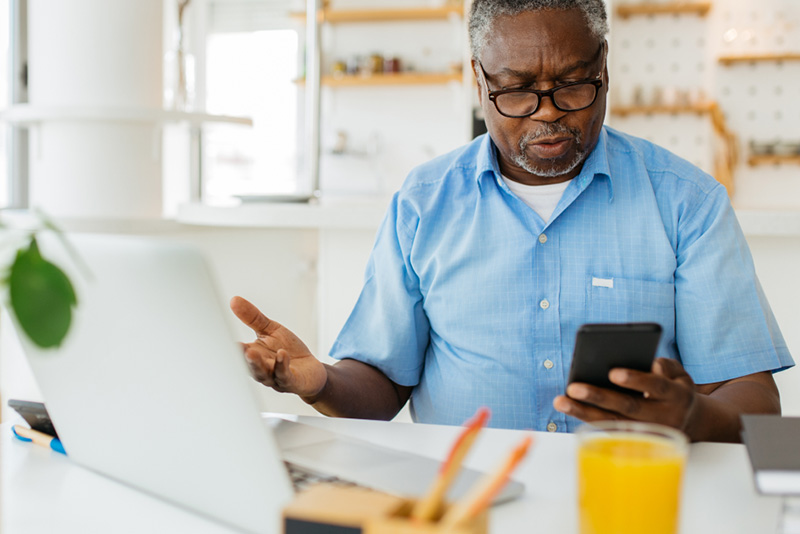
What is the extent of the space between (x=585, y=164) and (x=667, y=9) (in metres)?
3.50

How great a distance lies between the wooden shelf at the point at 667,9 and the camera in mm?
4277

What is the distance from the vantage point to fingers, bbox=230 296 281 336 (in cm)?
96

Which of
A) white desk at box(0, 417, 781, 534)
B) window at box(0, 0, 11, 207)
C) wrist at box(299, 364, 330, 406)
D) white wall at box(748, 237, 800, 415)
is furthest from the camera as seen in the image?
window at box(0, 0, 11, 207)

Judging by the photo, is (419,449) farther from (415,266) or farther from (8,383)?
(8,383)

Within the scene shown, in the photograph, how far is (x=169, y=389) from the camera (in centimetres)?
60

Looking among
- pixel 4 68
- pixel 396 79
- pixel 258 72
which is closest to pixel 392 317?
pixel 4 68

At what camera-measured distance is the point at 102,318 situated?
61cm

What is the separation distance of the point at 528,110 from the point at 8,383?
148cm

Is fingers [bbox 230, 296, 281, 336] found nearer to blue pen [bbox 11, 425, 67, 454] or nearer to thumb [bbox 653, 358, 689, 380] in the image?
blue pen [bbox 11, 425, 67, 454]

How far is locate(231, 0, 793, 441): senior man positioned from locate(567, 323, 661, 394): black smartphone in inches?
14.0

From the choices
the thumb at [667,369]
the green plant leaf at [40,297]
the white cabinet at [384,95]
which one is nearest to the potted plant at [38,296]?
the green plant leaf at [40,297]

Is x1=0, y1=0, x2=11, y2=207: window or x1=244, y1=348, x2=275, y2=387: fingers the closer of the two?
x1=244, y1=348, x2=275, y2=387: fingers

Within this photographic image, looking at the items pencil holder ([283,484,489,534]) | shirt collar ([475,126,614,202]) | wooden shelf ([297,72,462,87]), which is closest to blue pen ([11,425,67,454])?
pencil holder ([283,484,489,534])

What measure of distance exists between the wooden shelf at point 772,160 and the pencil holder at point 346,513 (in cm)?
433
